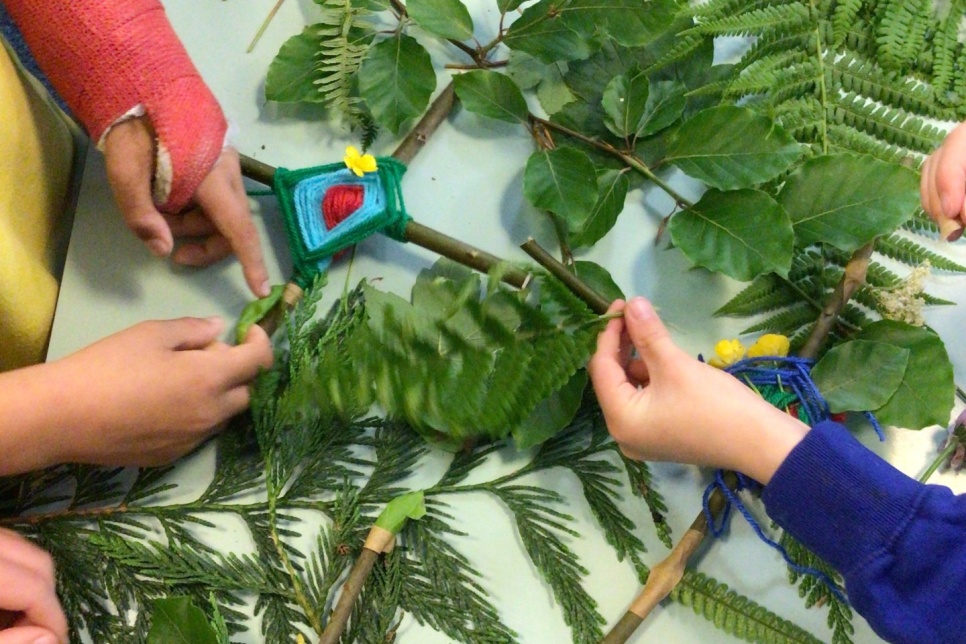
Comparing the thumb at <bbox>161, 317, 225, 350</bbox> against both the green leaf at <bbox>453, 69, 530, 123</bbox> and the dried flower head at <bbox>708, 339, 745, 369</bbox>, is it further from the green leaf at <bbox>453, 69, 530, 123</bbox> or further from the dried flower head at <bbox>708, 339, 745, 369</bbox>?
the dried flower head at <bbox>708, 339, 745, 369</bbox>

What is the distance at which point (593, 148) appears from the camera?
733mm

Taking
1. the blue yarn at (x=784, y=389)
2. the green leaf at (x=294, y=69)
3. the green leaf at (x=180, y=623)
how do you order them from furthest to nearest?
the green leaf at (x=294, y=69) < the blue yarn at (x=784, y=389) < the green leaf at (x=180, y=623)

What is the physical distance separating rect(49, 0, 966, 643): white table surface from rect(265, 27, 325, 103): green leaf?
0.12 ft

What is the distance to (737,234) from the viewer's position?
64cm

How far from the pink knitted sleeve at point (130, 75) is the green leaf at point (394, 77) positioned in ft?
0.50

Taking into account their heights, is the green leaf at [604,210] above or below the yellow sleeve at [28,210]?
above

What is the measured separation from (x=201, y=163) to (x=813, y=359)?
580mm

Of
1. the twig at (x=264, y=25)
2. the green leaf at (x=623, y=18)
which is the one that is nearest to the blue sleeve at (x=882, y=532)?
the green leaf at (x=623, y=18)

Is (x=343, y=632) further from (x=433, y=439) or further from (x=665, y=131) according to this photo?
(x=665, y=131)

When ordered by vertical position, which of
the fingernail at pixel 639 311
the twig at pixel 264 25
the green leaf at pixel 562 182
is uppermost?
the twig at pixel 264 25

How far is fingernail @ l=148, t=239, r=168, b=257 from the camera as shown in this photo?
65 centimetres

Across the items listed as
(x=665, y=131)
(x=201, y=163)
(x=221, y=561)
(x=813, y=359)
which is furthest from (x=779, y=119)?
(x=221, y=561)

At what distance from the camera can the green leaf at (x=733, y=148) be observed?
2.04 ft

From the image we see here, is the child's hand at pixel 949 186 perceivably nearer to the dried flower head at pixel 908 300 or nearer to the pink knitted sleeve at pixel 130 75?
the dried flower head at pixel 908 300
